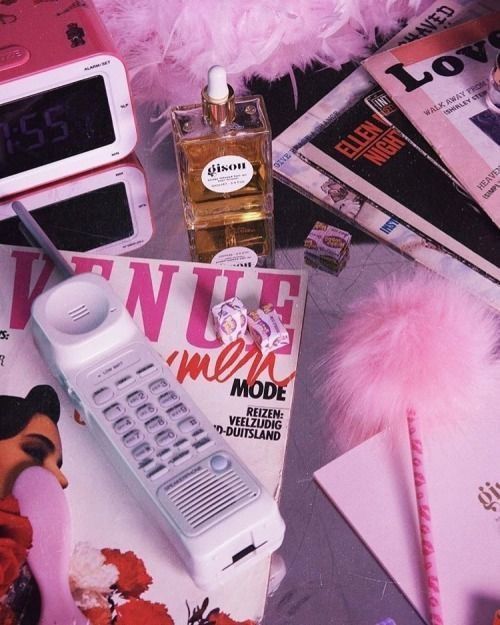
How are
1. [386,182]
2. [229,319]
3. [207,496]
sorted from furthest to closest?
[386,182] → [229,319] → [207,496]


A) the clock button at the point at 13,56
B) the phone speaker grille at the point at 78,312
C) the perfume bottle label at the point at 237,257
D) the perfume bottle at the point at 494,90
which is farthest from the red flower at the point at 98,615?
the perfume bottle at the point at 494,90

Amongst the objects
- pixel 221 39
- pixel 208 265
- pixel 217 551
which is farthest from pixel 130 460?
pixel 221 39

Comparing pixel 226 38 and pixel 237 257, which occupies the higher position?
pixel 226 38

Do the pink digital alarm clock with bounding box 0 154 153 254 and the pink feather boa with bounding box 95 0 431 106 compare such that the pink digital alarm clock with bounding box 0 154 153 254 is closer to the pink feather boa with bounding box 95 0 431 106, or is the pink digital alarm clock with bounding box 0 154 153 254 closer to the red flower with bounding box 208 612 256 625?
the pink feather boa with bounding box 95 0 431 106

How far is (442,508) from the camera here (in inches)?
25.7

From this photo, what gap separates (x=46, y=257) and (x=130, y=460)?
248 millimetres

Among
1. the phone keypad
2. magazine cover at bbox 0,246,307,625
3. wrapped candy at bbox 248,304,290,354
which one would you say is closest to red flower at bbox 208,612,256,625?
magazine cover at bbox 0,246,307,625

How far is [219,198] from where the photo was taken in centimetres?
80

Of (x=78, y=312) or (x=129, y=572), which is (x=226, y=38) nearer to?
(x=78, y=312)

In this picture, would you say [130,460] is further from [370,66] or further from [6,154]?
[370,66]

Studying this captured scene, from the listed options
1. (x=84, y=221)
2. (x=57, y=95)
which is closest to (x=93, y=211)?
(x=84, y=221)

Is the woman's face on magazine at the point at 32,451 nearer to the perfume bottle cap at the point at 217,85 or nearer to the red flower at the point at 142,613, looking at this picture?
the red flower at the point at 142,613

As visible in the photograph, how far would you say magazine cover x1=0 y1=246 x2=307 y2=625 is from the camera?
2.03 ft

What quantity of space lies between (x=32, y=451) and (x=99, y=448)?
5 cm
